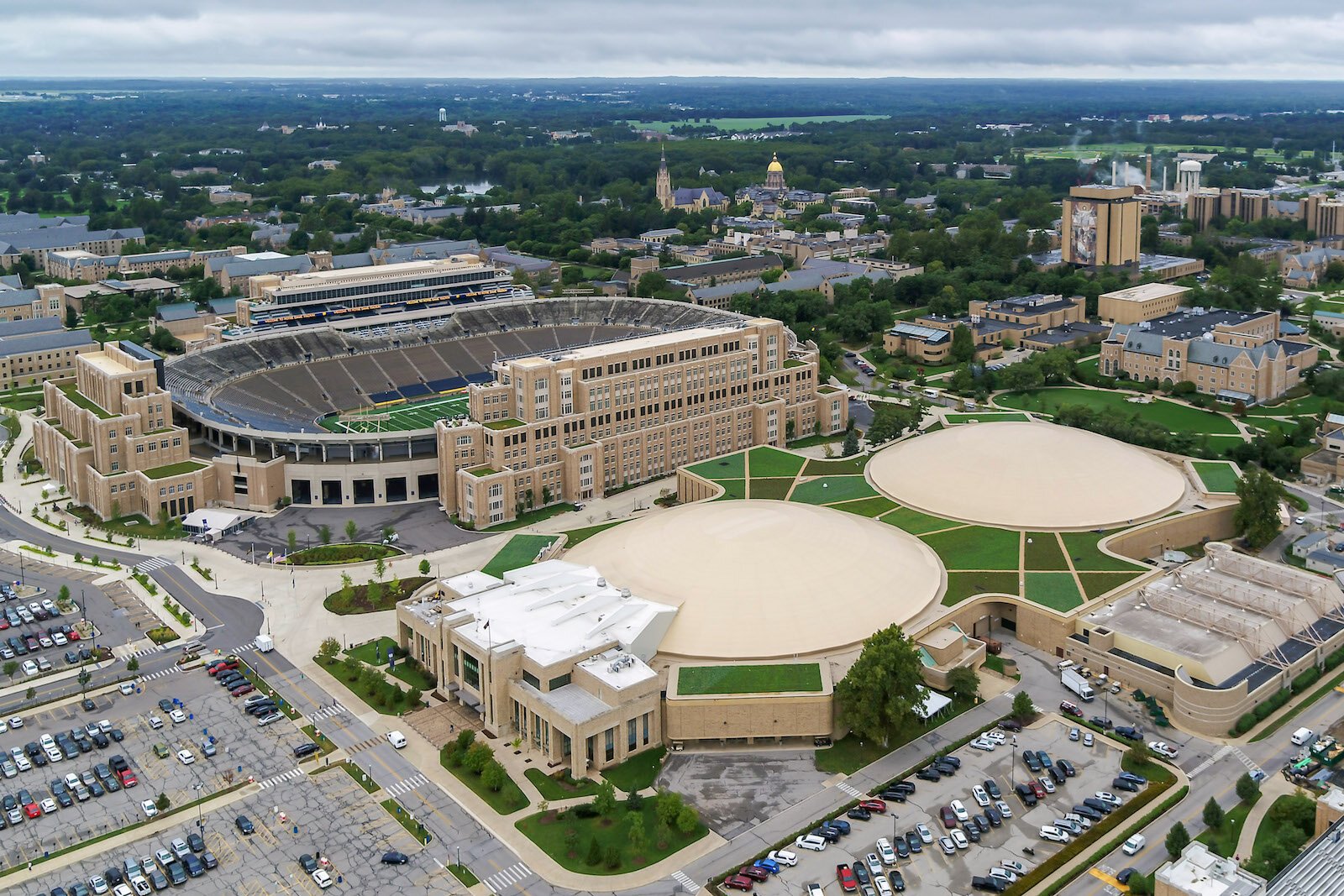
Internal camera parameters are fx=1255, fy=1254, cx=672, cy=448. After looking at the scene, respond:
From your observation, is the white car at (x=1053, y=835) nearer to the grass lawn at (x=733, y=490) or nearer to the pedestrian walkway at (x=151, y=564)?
the grass lawn at (x=733, y=490)

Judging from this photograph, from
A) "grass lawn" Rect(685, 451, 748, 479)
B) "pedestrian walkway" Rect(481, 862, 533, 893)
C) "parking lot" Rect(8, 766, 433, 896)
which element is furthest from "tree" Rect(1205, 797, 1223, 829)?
"grass lawn" Rect(685, 451, 748, 479)

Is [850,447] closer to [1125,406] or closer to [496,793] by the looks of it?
[1125,406]

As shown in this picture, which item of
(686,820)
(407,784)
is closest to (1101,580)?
(686,820)

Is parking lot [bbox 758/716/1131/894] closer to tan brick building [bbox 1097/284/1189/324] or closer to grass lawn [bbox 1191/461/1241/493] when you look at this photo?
grass lawn [bbox 1191/461/1241/493]

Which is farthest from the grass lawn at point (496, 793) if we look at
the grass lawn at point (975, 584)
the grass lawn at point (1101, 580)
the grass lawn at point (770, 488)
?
the grass lawn at point (1101, 580)

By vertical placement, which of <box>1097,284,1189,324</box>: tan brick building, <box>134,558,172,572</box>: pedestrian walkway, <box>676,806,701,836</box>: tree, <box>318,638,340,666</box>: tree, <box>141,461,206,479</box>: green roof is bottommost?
<box>676,806,701,836</box>: tree

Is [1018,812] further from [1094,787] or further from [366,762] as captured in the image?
[366,762]
